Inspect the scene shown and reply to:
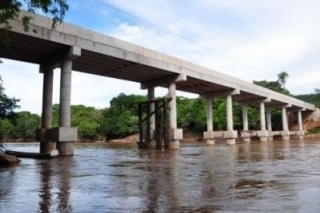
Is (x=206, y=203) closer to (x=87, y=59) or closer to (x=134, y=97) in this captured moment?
(x=87, y=59)

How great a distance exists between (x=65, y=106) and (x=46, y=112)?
3920 mm

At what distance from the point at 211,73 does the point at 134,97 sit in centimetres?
5879

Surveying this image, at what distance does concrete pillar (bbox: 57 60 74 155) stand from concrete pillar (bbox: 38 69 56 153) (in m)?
2.06

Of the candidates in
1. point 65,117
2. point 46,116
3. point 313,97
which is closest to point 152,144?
point 46,116

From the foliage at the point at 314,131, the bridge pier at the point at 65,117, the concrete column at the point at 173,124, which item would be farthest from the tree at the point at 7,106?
the foliage at the point at 314,131

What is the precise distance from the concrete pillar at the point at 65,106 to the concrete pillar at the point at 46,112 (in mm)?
A: 2060

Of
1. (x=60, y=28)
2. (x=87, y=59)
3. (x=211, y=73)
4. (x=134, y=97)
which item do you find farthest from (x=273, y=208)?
(x=134, y=97)

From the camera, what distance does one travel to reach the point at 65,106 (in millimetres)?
24016

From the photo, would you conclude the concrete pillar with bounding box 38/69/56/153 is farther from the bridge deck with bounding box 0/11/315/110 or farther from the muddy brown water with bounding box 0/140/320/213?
the muddy brown water with bounding box 0/140/320/213

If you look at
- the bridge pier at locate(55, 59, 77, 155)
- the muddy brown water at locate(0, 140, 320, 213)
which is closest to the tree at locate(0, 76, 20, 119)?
the bridge pier at locate(55, 59, 77, 155)

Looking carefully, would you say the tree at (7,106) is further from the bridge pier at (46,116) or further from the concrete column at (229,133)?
the concrete column at (229,133)

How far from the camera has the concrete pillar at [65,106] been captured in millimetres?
23500

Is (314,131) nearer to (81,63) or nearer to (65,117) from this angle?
(81,63)

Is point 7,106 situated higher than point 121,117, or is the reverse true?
point 121,117
